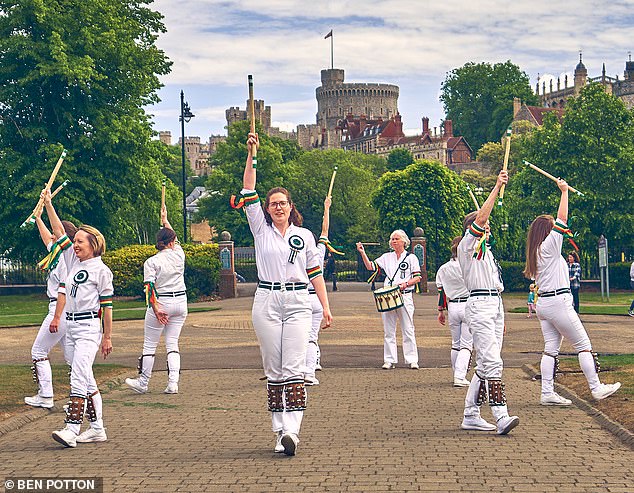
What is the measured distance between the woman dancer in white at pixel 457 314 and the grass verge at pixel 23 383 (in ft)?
15.6

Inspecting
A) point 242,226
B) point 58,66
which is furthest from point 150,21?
point 242,226

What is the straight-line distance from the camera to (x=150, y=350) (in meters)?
14.3

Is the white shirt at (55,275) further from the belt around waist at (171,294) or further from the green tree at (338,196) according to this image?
the green tree at (338,196)

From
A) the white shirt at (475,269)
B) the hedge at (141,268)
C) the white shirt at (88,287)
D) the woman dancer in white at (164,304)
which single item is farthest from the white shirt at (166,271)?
the hedge at (141,268)

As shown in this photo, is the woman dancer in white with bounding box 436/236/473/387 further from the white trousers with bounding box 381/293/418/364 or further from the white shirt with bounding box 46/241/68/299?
the white shirt with bounding box 46/241/68/299

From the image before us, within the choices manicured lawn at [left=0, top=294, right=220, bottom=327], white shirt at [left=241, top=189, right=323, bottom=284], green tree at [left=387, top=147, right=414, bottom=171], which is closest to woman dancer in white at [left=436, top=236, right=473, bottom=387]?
white shirt at [left=241, top=189, right=323, bottom=284]

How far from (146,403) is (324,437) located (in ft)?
11.7

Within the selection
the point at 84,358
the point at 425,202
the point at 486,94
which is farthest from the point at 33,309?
the point at 486,94

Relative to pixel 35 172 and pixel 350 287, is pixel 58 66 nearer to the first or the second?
pixel 35 172

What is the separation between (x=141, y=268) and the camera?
42625 mm

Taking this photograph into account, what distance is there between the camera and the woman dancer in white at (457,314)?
572 inches

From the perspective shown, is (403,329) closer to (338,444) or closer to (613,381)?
(613,381)

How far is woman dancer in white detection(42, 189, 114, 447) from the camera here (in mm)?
10211

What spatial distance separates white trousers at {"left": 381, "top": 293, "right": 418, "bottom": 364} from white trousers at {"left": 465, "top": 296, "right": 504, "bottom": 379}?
5.56m
